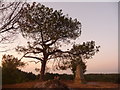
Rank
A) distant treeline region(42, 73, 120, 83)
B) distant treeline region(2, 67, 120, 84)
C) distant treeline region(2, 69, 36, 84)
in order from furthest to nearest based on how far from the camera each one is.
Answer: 1. distant treeline region(42, 73, 120, 83)
2. distant treeline region(2, 67, 120, 84)
3. distant treeline region(2, 69, 36, 84)

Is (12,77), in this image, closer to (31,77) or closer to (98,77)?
(31,77)

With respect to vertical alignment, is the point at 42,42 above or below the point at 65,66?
above

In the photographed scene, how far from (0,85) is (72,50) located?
192 inches

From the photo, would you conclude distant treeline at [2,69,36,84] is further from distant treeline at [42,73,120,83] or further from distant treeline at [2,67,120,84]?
distant treeline at [42,73,120,83]

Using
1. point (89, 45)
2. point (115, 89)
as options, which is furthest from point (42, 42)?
point (115, 89)

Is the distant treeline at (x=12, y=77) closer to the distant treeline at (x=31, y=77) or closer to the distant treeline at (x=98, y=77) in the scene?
the distant treeline at (x=31, y=77)

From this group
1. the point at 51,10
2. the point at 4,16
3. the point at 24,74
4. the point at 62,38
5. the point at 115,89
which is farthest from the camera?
the point at 24,74

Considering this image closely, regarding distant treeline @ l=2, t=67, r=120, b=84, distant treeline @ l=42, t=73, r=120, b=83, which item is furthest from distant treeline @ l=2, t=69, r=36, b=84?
distant treeline @ l=42, t=73, r=120, b=83

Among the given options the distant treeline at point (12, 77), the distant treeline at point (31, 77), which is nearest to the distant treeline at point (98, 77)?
the distant treeline at point (31, 77)

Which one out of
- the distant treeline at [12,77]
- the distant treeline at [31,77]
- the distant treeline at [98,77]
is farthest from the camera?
the distant treeline at [98,77]

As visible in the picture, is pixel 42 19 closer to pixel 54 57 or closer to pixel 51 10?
pixel 51 10

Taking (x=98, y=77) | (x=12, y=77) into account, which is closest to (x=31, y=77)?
(x=12, y=77)

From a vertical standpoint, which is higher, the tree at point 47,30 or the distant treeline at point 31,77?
the tree at point 47,30

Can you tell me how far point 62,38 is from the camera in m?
15.5
